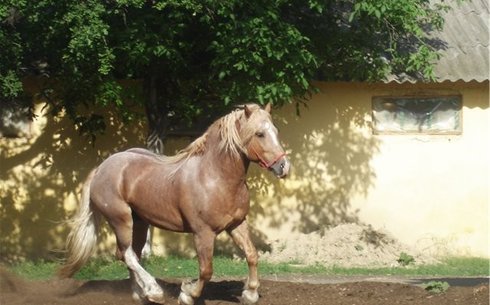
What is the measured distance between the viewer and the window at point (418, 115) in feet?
45.9

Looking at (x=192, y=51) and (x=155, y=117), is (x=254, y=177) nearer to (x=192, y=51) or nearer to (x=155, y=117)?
(x=155, y=117)

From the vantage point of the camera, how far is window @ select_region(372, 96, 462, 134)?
1399 cm

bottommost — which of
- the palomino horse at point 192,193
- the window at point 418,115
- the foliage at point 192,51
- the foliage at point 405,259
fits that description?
the foliage at point 405,259

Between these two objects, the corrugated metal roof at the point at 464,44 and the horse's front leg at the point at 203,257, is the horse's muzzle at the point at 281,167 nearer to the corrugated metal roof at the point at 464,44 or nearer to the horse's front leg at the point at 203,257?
the horse's front leg at the point at 203,257

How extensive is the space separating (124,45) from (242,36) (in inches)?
59.6

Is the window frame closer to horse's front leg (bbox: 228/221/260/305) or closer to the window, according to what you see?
the window

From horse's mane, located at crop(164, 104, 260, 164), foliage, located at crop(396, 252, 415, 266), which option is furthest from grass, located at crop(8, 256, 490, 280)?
horse's mane, located at crop(164, 104, 260, 164)

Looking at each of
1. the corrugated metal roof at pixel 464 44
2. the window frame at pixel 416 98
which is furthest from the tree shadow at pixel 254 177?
the corrugated metal roof at pixel 464 44

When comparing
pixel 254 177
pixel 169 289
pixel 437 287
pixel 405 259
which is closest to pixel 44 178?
pixel 254 177

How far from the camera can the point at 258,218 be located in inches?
545

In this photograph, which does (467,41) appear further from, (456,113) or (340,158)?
(340,158)

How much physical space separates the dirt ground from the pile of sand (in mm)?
3355

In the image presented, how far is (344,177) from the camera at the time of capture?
13.9 metres

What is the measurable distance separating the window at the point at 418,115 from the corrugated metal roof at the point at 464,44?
507mm
